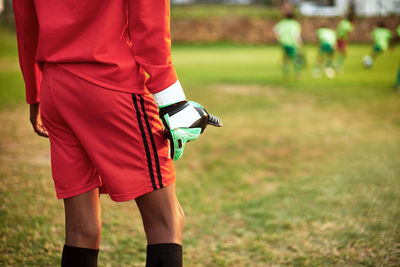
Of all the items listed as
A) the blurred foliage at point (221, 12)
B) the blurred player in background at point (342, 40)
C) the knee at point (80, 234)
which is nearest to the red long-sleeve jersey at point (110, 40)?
the knee at point (80, 234)

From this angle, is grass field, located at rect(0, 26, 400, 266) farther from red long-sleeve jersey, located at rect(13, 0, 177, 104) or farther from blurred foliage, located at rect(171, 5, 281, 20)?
blurred foliage, located at rect(171, 5, 281, 20)

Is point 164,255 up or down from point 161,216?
down

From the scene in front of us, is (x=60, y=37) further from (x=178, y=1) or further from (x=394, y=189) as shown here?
(x=178, y=1)

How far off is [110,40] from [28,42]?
0.45 meters

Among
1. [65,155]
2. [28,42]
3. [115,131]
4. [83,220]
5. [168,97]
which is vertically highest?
[28,42]

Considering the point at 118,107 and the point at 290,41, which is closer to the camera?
the point at 118,107

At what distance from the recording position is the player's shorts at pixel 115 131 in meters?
1.42

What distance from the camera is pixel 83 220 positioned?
62.4 inches

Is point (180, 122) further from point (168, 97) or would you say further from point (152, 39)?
point (152, 39)

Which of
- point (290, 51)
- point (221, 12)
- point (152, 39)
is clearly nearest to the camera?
point (152, 39)

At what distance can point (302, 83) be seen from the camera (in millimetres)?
11266

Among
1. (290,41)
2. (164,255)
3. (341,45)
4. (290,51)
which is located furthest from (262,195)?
(341,45)

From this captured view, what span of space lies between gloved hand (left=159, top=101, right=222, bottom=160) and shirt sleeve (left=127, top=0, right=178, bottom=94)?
0.09 m

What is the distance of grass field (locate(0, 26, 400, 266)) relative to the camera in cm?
266
